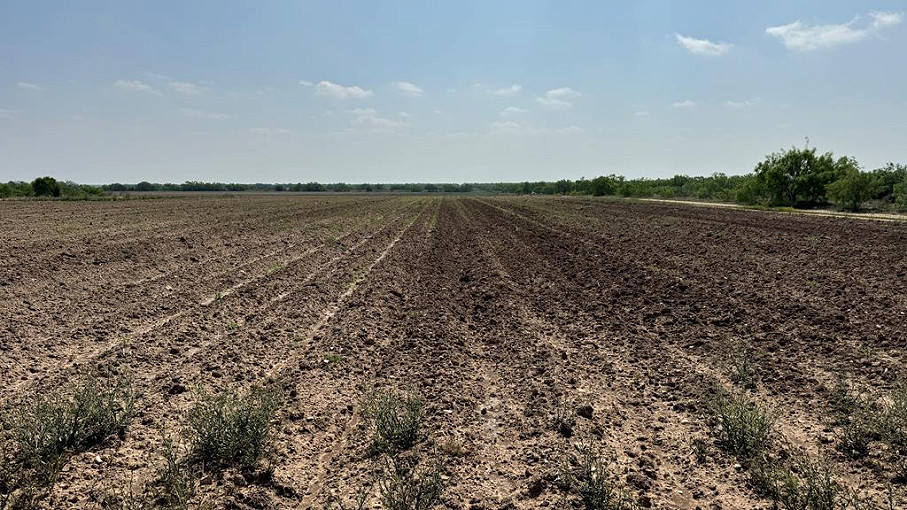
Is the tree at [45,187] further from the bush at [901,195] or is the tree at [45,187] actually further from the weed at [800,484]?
the bush at [901,195]

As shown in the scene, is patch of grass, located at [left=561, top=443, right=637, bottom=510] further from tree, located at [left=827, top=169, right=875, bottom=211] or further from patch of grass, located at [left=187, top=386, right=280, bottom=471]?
tree, located at [left=827, top=169, right=875, bottom=211]

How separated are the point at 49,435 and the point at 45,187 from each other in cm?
9891

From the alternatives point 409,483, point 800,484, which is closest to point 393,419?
point 409,483

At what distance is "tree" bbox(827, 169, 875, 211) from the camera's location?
45753 mm

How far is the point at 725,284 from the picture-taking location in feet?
41.2

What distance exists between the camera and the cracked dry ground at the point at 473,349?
4.59 metres

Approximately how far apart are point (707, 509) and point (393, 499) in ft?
8.40

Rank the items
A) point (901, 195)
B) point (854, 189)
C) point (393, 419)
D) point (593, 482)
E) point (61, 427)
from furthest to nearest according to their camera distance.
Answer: point (854, 189) → point (901, 195) → point (393, 419) → point (61, 427) → point (593, 482)

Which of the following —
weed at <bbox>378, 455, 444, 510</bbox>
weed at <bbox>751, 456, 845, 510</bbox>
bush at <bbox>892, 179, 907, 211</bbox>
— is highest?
bush at <bbox>892, 179, 907, 211</bbox>

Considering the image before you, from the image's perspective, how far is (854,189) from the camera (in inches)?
1828

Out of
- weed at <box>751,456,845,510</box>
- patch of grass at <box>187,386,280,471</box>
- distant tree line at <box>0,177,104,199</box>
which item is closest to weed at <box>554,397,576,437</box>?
weed at <box>751,456,845,510</box>

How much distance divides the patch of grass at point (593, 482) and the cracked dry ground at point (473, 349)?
0.15 metres

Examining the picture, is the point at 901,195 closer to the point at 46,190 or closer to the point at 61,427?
the point at 61,427

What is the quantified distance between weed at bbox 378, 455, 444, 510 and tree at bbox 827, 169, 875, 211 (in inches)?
2218
